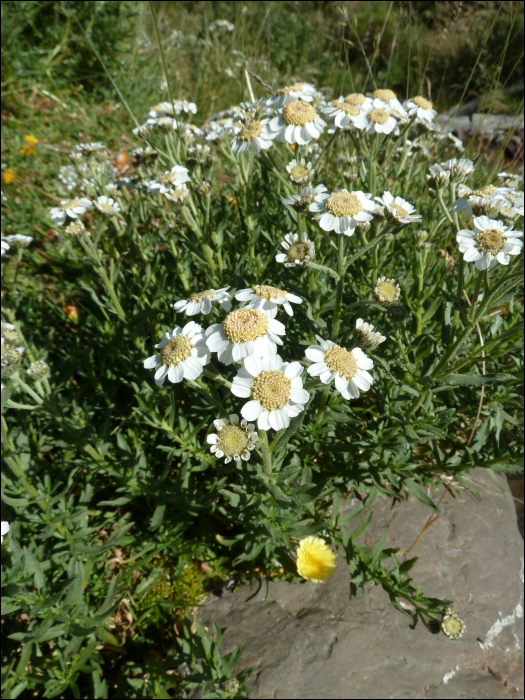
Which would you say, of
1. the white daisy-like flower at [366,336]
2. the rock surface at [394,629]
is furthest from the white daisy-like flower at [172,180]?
the rock surface at [394,629]

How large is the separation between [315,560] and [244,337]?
166 centimetres

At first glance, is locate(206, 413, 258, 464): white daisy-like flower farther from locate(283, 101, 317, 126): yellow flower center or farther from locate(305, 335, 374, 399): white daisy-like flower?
locate(283, 101, 317, 126): yellow flower center

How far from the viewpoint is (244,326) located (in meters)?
1.63

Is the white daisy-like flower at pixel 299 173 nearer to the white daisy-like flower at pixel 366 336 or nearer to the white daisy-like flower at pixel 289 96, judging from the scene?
the white daisy-like flower at pixel 289 96

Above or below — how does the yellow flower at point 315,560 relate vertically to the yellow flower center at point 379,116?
below

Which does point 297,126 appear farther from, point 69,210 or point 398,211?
point 69,210

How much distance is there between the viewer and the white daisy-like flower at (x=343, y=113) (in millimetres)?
2748

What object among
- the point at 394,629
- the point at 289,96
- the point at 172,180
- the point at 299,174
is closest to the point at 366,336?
the point at 299,174

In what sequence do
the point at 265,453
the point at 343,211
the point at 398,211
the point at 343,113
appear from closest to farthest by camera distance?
the point at 265,453
the point at 343,211
the point at 398,211
the point at 343,113

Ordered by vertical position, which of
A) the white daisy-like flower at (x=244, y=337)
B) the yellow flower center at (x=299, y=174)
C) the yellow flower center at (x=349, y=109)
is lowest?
the white daisy-like flower at (x=244, y=337)

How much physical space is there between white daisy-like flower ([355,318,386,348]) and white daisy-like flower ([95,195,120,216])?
1861mm

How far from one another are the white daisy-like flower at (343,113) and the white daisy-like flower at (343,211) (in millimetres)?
855

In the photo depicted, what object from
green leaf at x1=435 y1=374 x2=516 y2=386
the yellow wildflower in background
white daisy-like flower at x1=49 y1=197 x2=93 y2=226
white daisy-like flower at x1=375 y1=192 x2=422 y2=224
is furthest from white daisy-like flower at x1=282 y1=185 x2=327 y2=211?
the yellow wildflower in background

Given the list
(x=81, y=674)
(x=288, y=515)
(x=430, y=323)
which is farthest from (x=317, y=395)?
(x=81, y=674)
